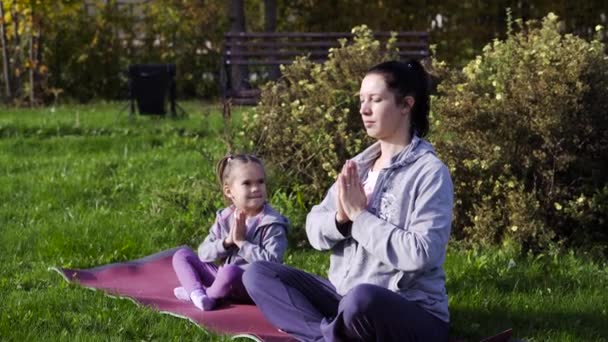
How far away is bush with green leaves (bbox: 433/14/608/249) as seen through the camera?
712 cm

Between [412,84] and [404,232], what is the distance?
64cm

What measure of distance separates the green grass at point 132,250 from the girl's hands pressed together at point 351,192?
2.84 ft

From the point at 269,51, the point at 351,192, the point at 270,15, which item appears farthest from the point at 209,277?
the point at 270,15

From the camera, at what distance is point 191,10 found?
18969mm

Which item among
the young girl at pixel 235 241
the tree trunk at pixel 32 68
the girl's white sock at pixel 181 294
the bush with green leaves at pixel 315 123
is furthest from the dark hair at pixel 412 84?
the tree trunk at pixel 32 68

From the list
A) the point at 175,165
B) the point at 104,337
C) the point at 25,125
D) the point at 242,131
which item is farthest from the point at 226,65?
the point at 104,337

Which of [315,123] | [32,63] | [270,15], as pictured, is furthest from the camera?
[270,15]

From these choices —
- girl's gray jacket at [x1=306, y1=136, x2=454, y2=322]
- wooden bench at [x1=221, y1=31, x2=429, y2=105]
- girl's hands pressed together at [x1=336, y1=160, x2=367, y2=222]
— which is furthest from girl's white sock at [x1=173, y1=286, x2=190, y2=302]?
wooden bench at [x1=221, y1=31, x2=429, y2=105]

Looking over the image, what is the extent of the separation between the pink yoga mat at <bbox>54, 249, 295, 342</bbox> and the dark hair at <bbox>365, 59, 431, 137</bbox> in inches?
42.8

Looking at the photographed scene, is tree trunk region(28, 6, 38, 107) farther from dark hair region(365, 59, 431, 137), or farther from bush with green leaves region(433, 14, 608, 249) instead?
dark hair region(365, 59, 431, 137)

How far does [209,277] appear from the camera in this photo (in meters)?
6.46

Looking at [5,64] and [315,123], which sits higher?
[315,123]

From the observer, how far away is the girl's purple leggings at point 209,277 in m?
6.04

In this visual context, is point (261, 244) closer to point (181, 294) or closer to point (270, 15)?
point (181, 294)
